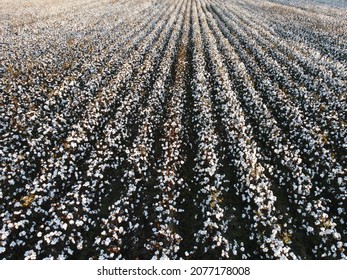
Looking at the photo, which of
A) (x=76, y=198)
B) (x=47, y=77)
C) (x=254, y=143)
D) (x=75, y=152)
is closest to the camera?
(x=76, y=198)

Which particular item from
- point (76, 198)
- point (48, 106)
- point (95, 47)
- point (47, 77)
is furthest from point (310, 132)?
point (95, 47)

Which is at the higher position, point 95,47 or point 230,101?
point 95,47

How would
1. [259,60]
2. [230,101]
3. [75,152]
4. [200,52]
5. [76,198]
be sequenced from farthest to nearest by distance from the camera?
1. [200,52]
2. [259,60]
3. [230,101]
4. [75,152]
5. [76,198]

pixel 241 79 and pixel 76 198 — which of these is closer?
pixel 76 198

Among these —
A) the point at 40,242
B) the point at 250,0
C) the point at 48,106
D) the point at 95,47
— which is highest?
the point at 250,0

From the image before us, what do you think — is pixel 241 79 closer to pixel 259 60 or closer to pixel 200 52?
pixel 259 60

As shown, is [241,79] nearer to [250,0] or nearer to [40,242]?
[40,242]
